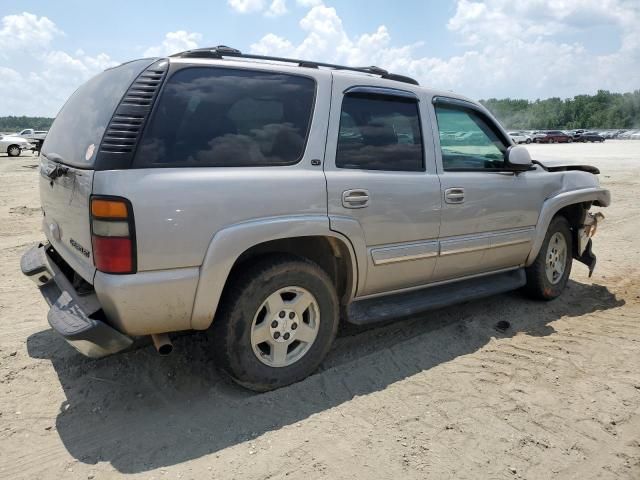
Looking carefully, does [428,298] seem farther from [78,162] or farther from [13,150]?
[13,150]

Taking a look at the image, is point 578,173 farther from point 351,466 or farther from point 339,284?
point 351,466

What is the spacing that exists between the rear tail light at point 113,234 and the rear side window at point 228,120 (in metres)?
0.25

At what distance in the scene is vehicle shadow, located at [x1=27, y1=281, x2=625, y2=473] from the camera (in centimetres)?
275

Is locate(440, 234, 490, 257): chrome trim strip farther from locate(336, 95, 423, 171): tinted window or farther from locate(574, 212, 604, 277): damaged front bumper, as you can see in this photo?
locate(574, 212, 604, 277): damaged front bumper

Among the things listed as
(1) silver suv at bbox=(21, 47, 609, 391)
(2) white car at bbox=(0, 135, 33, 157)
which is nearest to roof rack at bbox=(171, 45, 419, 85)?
(1) silver suv at bbox=(21, 47, 609, 391)

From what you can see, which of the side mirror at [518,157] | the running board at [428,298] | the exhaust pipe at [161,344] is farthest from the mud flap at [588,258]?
the exhaust pipe at [161,344]

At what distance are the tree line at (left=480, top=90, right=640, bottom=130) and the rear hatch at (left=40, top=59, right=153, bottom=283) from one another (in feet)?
337

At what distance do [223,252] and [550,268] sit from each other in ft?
11.7

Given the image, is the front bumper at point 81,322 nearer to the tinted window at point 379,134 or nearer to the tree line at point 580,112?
the tinted window at point 379,134

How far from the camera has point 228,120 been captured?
2.90 metres

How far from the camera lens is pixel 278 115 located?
3115mm

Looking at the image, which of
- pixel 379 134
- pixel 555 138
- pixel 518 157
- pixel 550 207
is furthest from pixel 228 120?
pixel 555 138

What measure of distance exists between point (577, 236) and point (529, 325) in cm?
135

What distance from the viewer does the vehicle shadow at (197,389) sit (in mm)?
2746
